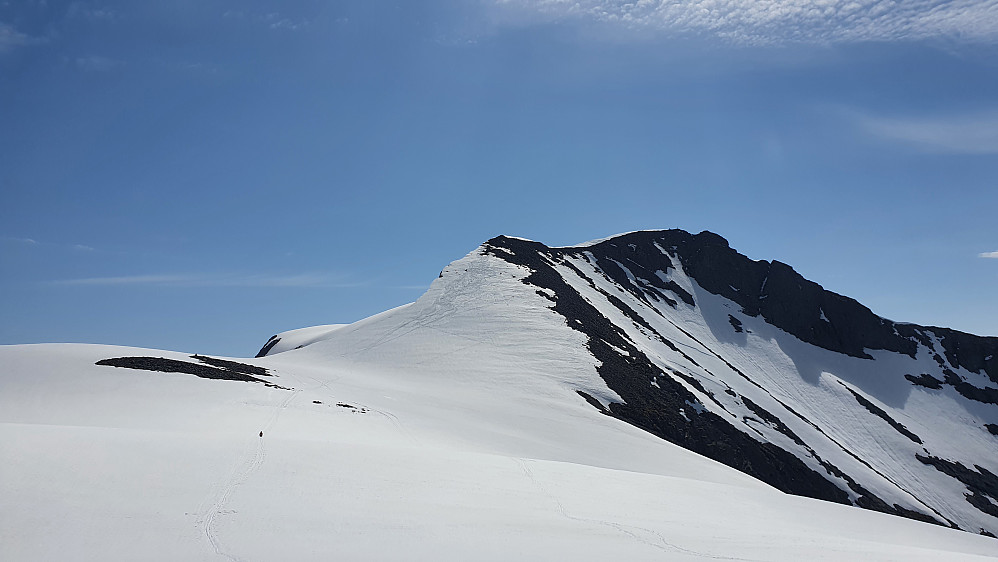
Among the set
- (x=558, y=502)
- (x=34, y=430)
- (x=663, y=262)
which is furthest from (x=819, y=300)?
(x=34, y=430)

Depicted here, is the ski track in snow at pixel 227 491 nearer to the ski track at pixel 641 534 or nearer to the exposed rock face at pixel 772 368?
the ski track at pixel 641 534

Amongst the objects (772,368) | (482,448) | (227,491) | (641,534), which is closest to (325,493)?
(227,491)

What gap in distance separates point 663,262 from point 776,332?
22.9 meters

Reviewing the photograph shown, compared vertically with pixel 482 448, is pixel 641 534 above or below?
above

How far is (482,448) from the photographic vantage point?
2362 cm

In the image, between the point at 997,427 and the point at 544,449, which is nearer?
the point at 544,449

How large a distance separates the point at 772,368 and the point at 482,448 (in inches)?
3050

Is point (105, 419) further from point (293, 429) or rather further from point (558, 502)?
point (558, 502)

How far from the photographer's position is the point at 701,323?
3617 inches

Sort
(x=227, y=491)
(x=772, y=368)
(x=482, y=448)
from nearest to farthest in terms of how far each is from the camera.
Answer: (x=227, y=491) → (x=482, y=448) → (x=772, y=368)

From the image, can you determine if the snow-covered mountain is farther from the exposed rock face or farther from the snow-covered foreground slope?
the exposed rock face

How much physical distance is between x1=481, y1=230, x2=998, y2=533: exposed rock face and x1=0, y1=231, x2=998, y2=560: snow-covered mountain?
41cm

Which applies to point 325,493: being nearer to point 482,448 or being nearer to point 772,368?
point 482,448

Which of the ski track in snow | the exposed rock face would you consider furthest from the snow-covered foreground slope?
the exposed rock face
